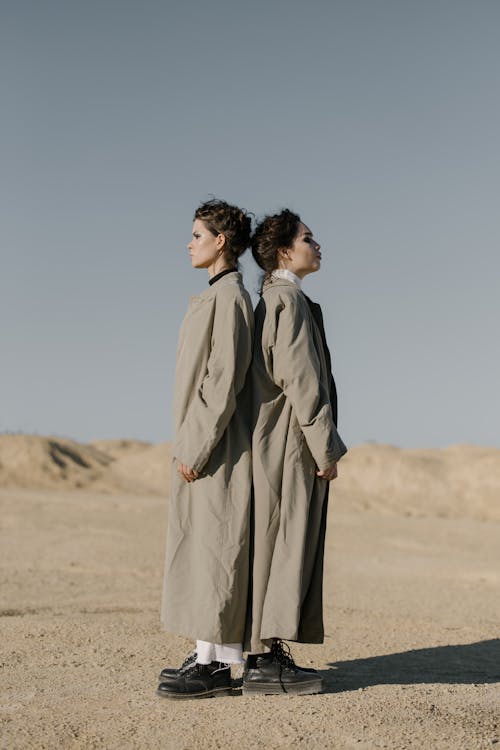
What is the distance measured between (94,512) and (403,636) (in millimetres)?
10388

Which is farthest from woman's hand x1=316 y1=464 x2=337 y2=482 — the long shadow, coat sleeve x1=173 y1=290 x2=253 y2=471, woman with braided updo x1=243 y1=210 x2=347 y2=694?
the long shadow

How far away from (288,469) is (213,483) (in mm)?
377

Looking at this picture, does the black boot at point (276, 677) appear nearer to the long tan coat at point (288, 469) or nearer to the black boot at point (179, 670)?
the long tan coat at point (288, 469)

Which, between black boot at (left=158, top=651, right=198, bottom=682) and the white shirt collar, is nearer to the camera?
black boot at (left=158, top=651, right=198, bottom=682)

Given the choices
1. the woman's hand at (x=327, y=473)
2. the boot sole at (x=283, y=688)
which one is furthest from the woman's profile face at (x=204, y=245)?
the boot sole at (x=283, y=688)

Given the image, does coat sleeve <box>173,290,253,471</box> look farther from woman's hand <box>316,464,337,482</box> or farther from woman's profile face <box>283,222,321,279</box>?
woman's hand <box>316,464,337,482</box>

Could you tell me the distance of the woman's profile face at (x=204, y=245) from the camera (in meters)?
4.73

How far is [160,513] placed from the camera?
57.6 ft

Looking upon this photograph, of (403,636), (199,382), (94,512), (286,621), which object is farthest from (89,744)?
(94,512)

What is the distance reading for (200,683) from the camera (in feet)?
14.8

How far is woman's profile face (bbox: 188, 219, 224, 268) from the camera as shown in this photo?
15.5ft

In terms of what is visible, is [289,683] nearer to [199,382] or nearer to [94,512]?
[199,382]

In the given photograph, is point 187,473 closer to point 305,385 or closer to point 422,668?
point 305,385

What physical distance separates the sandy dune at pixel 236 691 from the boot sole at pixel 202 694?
3.8 inches
